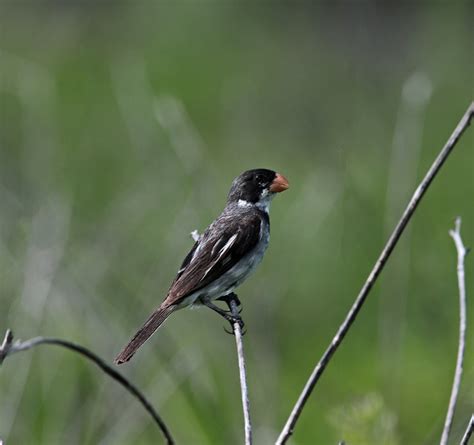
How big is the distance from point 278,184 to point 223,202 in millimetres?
4958

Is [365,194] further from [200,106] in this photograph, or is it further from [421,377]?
[200,106]

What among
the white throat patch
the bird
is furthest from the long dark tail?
the white throat patch

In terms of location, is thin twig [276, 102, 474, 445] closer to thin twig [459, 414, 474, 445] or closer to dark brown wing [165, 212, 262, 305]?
thin twig [459, 414, 474, 445]

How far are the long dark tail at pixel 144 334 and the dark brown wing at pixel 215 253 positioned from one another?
67 millimetres

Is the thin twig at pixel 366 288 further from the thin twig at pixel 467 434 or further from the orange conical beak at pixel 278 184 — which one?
the orange conical beak at pixel 278 184

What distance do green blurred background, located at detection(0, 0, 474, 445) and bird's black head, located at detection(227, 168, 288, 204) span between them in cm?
34

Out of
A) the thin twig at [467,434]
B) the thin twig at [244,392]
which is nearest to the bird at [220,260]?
the thin twig at [244,392]

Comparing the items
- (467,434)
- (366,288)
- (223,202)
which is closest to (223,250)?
(366,288)

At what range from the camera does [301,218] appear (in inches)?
258

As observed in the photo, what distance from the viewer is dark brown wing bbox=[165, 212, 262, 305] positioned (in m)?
4.52

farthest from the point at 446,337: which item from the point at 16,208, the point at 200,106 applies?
the point at 200,106

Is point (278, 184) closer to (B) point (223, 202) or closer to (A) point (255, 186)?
(A) point (255, 186)

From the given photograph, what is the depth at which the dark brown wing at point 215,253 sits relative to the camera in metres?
4.52

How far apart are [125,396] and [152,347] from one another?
408 millimetres
